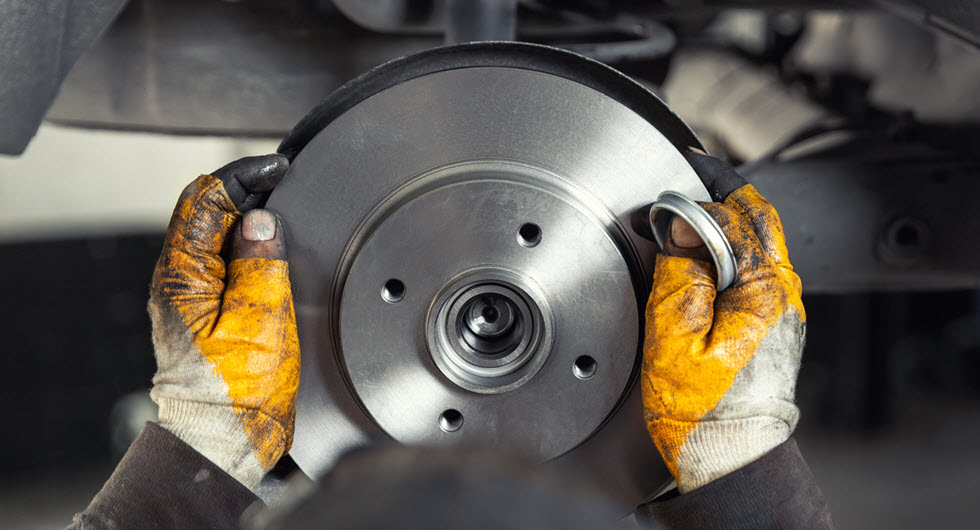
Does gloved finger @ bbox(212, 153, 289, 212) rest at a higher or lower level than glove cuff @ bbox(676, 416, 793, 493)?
higher

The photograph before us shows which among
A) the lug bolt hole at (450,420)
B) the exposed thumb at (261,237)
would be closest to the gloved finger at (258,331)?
the exposed thumb at (261,237)

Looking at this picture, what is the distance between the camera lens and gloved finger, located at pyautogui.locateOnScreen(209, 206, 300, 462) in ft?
2.15

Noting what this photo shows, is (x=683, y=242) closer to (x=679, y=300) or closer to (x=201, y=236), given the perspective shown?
(x=679, y=300)

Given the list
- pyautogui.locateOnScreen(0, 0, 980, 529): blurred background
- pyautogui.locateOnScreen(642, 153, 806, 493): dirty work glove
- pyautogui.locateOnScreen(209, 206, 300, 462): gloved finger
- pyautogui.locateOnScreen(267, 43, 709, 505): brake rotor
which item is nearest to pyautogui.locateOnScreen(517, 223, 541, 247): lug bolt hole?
pyautogui.locateOnScreen(267, 43, 709, 505): brake rotor

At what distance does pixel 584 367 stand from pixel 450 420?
12cm

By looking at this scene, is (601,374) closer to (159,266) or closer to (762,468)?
(762,468)

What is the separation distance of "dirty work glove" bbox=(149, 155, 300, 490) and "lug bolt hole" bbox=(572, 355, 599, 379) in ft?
0.79

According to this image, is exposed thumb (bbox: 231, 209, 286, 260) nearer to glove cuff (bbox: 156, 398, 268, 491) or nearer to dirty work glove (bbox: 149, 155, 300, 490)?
dirty work glove (bbox: 149, 155, 300, 490)

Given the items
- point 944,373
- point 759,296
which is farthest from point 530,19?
point 944,373

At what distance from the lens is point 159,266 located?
0.69 metres

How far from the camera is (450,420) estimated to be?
2.15 ft

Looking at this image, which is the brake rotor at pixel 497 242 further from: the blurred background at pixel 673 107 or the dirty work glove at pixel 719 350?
the blurred background at pixel 673 107

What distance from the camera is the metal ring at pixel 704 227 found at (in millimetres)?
592

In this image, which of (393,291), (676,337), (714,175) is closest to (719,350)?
(676,337)
